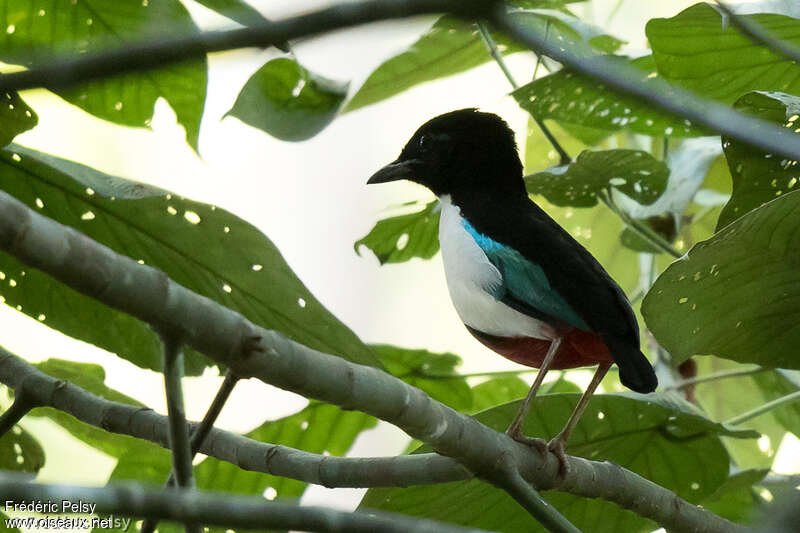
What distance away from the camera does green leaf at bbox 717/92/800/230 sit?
1.95 m

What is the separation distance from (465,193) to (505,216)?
263 millimetres

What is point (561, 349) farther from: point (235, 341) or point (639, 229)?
point (235, 341)

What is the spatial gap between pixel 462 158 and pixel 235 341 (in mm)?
1596

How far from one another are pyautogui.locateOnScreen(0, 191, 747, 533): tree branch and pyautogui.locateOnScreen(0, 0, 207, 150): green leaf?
0.97 m

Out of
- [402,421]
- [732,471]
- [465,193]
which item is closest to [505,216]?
[465,193]

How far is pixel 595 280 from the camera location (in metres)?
2.04

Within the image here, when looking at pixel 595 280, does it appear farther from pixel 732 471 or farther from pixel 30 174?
pixel 30 174

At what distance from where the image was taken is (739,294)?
6.17 ft

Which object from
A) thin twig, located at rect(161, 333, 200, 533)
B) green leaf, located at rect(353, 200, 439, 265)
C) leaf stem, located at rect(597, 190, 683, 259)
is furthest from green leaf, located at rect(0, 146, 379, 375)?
leaf stem, located at rect(597, 190, 683, 259)

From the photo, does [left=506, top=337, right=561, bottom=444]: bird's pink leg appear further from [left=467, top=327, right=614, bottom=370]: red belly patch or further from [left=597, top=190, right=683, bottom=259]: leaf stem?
[left=597, top=190, right=683, bottom=259]: leaf stem

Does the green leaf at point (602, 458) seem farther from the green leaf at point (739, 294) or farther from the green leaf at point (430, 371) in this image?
the green leaf at point (430, 371)

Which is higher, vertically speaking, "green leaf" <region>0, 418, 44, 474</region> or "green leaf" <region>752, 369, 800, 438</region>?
"green leaf" <region>752, 369, 800, 438</region>

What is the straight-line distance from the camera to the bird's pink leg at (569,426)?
1.87 m

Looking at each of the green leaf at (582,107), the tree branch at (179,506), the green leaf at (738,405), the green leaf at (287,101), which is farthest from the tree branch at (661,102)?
the green leaf at (738,405)
